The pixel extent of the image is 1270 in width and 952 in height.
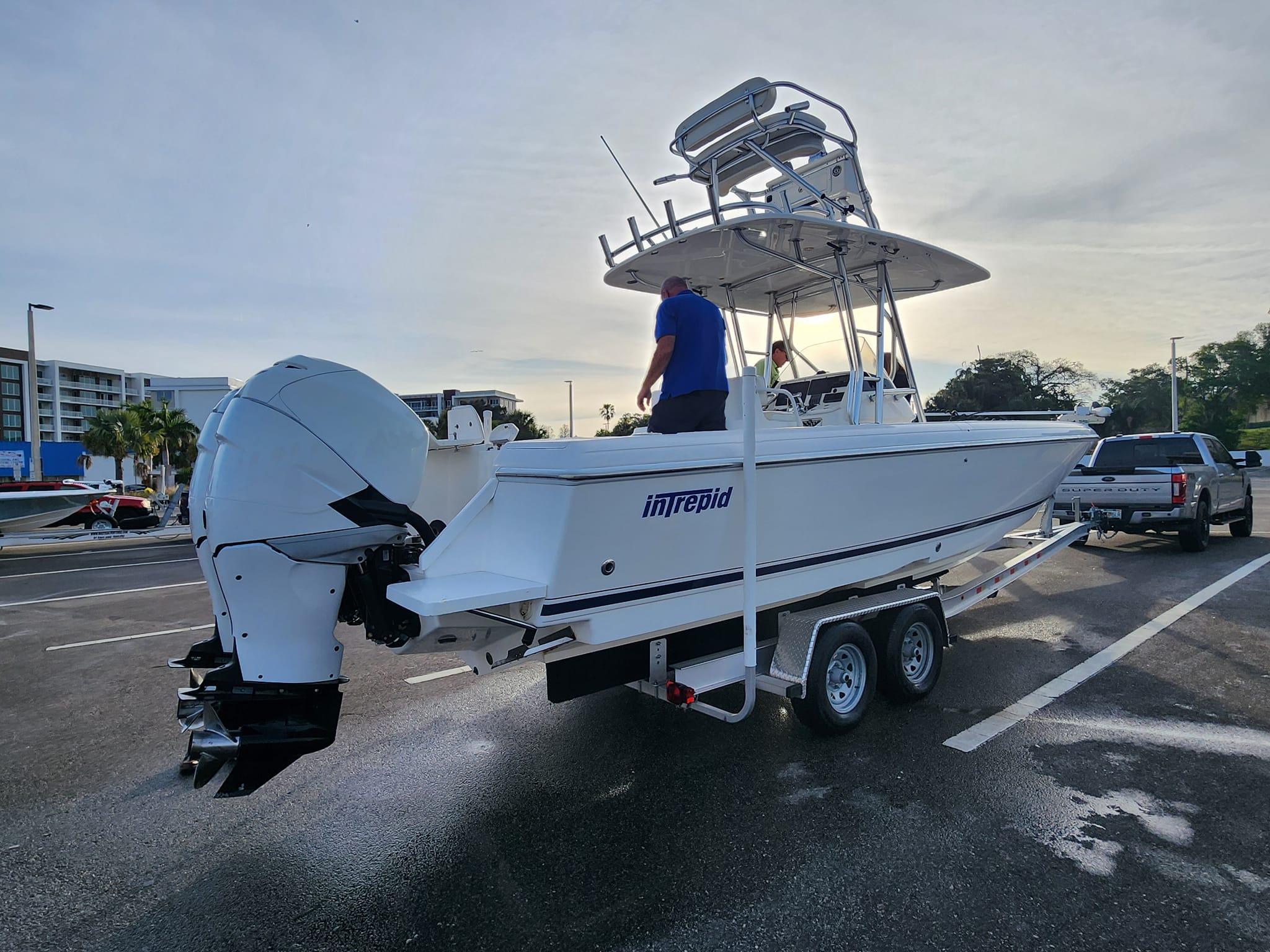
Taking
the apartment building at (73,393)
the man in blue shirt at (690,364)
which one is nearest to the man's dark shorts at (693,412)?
the man in blue shirt at (690,364)

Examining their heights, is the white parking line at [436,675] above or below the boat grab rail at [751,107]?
below

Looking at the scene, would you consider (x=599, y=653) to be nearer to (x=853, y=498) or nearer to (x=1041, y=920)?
(x=853, y=498)

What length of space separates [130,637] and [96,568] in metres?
5.94

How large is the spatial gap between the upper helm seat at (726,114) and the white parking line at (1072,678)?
407cm

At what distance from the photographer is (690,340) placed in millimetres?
3873

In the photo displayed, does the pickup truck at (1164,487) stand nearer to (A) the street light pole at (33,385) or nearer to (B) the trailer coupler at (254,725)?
(B) the trailer coupler at (254,725)

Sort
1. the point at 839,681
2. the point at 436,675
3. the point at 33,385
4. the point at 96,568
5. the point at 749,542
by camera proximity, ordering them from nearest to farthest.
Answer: the point at 749,542
the point at 839,681
the point at 436,675
the point at 96,568
the point at 33,385

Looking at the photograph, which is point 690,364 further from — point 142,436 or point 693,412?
point 142,436

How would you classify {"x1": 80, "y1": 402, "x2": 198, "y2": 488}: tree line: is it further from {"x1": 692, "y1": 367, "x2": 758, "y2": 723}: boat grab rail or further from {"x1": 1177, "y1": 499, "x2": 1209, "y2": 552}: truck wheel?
{"x1": 692, "y1": 367, "x2": 758, "y2": 723}: boat grab rail

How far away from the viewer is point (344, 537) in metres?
2.73

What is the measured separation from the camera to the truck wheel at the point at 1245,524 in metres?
10.8

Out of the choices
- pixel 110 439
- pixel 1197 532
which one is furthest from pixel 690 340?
pixel 110 439

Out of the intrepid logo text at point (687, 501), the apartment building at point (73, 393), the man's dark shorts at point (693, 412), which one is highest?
the apartment building at point (73, 393)

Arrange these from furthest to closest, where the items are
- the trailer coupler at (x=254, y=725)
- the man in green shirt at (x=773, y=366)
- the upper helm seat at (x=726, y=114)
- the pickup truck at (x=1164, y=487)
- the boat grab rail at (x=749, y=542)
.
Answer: the pickup truck at (x=1164, y=487) → the man in green shirt at (x=773, y=366) → the upper helm seat at (x=726, y=114) → the boat grab rail at (x=749, y=542) → the trailer coupler at (x=254, y=725)
